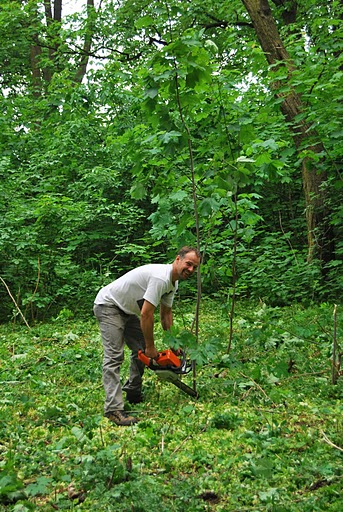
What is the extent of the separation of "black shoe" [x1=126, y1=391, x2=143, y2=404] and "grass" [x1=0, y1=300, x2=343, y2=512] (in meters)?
0.12

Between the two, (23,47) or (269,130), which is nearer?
(269,130)

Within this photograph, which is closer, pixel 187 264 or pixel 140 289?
pixel 187 264

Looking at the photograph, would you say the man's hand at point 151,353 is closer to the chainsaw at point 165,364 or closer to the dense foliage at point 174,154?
the chainsaw at point 165,364

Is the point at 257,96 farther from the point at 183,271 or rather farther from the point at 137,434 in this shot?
the point at 137,434

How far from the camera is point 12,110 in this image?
1442cm

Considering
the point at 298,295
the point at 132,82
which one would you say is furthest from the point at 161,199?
the point at 132,82

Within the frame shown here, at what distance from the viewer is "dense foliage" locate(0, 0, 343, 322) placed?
17.1ft

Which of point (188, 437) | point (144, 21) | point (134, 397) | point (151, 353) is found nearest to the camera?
point (188, 437)

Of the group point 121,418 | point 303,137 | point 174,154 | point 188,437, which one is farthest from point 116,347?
point 303,137

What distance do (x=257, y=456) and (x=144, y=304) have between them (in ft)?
5.20

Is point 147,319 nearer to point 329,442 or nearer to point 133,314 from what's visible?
point 133,314

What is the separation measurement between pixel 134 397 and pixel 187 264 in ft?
5.15

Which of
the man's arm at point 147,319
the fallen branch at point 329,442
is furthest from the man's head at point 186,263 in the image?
the fallen branch at point 329,442

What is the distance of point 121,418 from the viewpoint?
15.8ft
